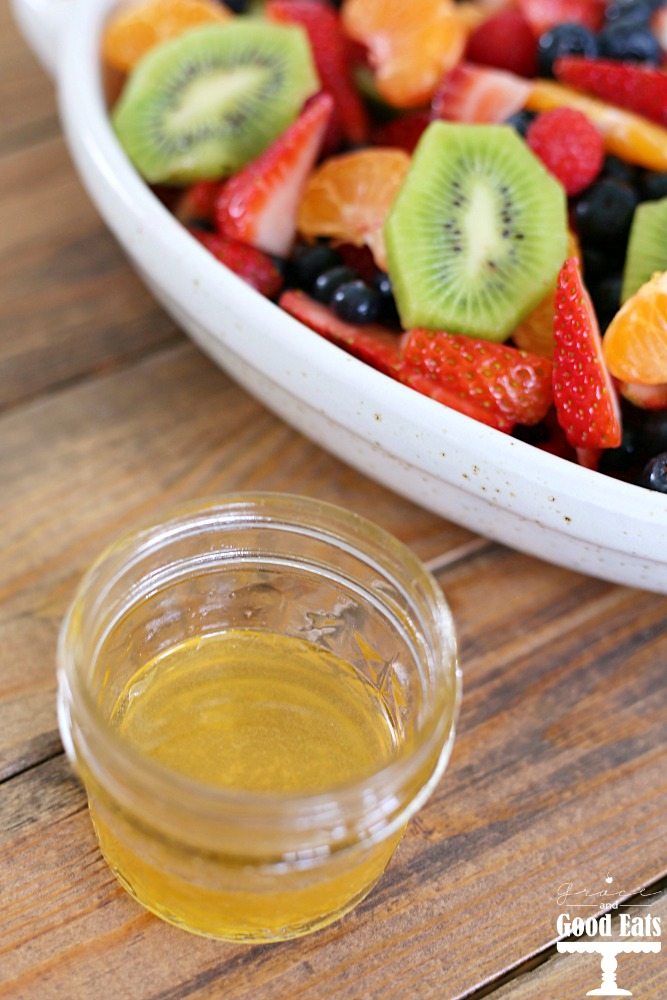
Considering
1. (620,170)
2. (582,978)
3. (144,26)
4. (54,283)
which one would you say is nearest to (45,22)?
(144,26)

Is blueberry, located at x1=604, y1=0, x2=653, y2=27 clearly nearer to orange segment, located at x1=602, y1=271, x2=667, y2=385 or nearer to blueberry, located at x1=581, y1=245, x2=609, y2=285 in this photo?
blueberry, located at x1=581, y1=245, x2=609, y2=285

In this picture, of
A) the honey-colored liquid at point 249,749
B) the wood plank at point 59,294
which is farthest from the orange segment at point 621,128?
the honey-colored liquid at point 249,749

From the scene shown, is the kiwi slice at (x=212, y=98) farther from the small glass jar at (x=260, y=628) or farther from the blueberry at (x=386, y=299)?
the small glass jar at (x=260, y=628)

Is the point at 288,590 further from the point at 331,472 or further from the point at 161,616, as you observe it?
the point at 331,472

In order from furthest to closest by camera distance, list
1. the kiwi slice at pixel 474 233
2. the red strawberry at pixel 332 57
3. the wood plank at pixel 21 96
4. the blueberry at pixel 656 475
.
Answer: the wood plank at pixel 21 96 < the red strawberry at pixel 332 57 < the kiwi slice at pixel 474 233 < the blueberry at pixel 656 475

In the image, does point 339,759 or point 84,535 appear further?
point 84,535

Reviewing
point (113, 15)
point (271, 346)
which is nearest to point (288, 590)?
point (271, 346)
